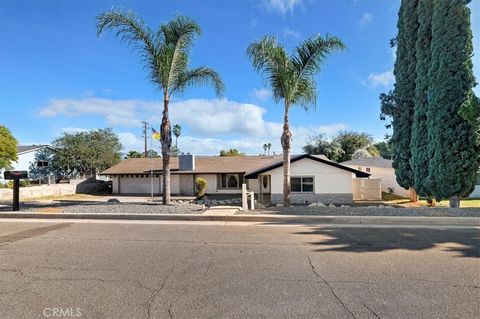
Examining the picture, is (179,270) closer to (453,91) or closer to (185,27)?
(185,27)

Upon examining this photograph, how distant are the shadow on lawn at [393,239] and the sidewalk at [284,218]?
38.1 inches

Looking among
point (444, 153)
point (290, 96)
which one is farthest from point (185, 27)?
point (444, 153)

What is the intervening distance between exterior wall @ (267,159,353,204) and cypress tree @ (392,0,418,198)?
3673mm

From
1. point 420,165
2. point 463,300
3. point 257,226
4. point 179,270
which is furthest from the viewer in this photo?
point 420,165

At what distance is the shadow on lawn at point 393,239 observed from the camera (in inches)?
271

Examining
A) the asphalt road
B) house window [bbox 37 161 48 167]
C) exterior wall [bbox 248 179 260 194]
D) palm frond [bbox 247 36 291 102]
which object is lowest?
the asphalt road

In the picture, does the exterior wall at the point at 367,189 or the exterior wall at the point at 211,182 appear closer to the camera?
the exterior wall at the point at 367,189

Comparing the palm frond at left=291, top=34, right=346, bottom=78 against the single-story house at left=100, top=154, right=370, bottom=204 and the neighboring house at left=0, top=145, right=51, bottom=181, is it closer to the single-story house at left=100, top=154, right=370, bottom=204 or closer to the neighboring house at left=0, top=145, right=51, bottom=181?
the single-story house at left=100, top=154, right=370, bottom=204

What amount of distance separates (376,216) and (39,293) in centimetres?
919

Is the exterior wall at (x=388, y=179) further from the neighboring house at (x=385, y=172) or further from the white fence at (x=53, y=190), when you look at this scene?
the white fence at (x=53, y=190)

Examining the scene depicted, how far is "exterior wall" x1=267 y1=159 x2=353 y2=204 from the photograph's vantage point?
A: 22.8m

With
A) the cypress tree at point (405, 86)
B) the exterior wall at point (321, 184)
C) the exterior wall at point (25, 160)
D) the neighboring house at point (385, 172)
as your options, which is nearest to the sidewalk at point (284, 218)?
the cypress tree at point (405, 86)

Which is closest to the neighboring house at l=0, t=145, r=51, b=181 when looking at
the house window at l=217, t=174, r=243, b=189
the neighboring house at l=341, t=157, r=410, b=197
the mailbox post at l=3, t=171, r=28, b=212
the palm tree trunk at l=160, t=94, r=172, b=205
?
the house window at l=217, t=174, r=243, b=189

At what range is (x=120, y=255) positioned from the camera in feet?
20.9
